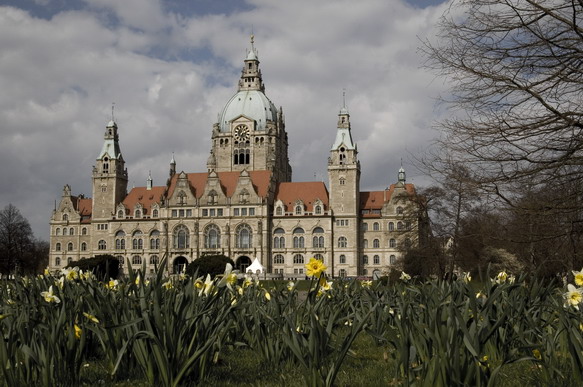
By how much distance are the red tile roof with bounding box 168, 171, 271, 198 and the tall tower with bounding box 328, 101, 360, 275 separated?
837 centimetres

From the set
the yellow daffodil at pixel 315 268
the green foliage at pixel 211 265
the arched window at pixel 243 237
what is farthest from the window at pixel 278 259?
the yellow daffodil at pixel 315 268

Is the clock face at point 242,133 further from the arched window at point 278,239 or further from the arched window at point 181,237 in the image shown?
the arched window at point 278,239

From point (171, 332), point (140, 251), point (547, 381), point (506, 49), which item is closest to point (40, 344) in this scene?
point (171, 332)

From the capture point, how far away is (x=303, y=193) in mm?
80250

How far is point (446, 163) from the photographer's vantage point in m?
11.3

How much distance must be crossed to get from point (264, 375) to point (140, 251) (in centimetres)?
7649

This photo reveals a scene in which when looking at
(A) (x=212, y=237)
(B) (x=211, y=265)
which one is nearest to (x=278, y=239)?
(A) (x=212, y=237)

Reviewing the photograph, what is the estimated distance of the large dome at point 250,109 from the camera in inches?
3583

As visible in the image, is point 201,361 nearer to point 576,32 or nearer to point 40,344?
point 40,344

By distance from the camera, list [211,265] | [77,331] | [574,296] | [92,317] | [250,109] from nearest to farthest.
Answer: [77,331], [92,317], [574,296], [211,265], [250,109]

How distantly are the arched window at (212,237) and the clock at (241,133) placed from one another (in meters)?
16.6

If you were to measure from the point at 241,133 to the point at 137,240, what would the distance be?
21167 millimetres

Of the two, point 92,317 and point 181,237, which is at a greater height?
point 181,237

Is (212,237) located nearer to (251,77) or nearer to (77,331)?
(251,77)
